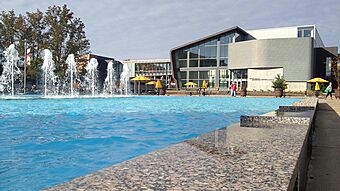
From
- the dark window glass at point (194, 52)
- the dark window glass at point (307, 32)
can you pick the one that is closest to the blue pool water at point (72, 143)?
the dark window glass at point (194, 52)

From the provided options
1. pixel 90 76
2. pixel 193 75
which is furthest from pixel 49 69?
pixel 193 75

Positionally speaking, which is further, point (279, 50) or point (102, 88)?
point (102, 88)

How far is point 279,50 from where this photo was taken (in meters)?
35.4

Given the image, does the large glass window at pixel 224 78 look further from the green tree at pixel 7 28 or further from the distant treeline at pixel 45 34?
the green tree at pixel 7 28

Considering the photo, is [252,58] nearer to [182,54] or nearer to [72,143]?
[182,54]

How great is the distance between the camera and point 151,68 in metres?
56.8

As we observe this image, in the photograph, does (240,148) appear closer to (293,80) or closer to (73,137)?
(73,137)

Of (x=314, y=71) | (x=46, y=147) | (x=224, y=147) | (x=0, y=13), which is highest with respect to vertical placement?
(x=0, y=13)

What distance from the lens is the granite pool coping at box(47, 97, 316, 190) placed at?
1317mm

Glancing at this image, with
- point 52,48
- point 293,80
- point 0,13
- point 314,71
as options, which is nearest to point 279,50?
point 293,80

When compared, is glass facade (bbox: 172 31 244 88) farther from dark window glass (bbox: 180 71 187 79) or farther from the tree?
the tree

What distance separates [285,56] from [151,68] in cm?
2797

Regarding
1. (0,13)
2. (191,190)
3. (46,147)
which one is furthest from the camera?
(0,13)

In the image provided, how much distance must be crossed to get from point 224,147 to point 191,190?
1069 mm
